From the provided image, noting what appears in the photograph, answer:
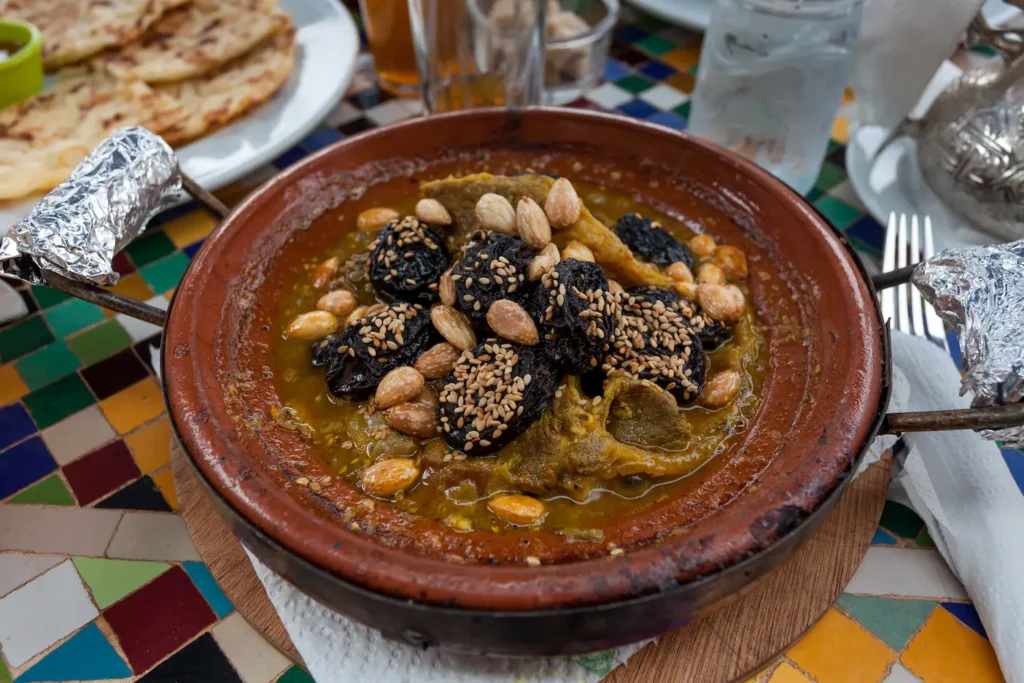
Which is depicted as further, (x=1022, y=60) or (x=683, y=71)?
(x=683, y=71)

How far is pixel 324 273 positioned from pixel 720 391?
3.50 ft

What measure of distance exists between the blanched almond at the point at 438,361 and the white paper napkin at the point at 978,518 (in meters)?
1.11

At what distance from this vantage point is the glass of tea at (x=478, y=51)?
9.12 feet

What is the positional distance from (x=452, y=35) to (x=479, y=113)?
3.15 ft

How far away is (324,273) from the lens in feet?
6.33

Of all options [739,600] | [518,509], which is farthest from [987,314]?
[518,509]

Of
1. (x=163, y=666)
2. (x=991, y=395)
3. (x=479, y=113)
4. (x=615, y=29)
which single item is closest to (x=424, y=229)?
(x=479, y=113)

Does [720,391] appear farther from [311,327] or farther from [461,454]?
[311,327]

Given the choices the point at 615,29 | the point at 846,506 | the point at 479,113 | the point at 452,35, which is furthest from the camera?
the point at 615,29

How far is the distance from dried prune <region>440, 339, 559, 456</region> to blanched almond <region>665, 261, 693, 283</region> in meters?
0.49

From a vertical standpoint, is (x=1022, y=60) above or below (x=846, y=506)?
above

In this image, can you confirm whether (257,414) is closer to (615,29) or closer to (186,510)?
(186,510)

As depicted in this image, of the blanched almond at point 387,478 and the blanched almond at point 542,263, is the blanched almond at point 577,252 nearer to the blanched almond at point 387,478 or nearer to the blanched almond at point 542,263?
the blanched almond at point 542,263

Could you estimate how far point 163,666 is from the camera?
152cm
